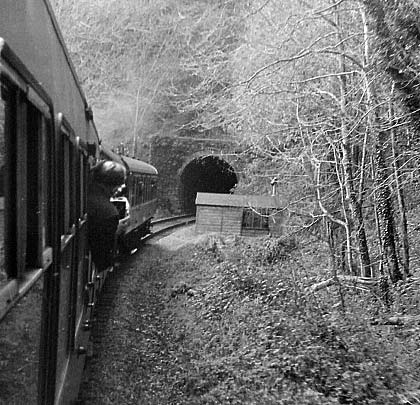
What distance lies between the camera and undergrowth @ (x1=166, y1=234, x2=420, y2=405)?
19.4 feet

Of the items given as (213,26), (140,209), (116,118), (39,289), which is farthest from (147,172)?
(39,289)

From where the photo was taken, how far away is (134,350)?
26.3ft

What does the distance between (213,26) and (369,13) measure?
1367 cm

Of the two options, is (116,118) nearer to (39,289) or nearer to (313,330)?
(313,330)

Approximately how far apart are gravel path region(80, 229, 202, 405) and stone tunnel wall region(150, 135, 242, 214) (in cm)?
1689

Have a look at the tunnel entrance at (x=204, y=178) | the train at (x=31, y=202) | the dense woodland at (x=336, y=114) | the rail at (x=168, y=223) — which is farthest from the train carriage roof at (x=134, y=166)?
the tunnel entrance at (x=204, y=178)

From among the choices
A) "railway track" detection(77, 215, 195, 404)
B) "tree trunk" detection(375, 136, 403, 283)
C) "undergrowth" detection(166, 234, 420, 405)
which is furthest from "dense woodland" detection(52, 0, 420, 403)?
"railway track" detection(77, 215, 195, 404)

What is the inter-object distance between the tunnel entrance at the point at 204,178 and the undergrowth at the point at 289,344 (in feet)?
60.5

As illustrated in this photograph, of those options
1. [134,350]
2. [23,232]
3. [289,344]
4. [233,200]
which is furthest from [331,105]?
[23,232]

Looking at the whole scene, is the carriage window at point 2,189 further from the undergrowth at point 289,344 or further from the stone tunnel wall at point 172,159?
the stone tunnel wall at point 172,159

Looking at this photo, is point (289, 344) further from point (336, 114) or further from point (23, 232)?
point (23, 232)

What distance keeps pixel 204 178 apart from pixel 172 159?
3853mm

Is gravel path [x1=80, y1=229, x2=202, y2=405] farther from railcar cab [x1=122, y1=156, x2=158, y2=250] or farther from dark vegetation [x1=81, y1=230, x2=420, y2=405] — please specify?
railcar cab [x1=122, y1=156, x2=158, y2=250]

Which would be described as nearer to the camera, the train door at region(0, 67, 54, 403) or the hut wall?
the train door at region(0, 67, 54, 403)
